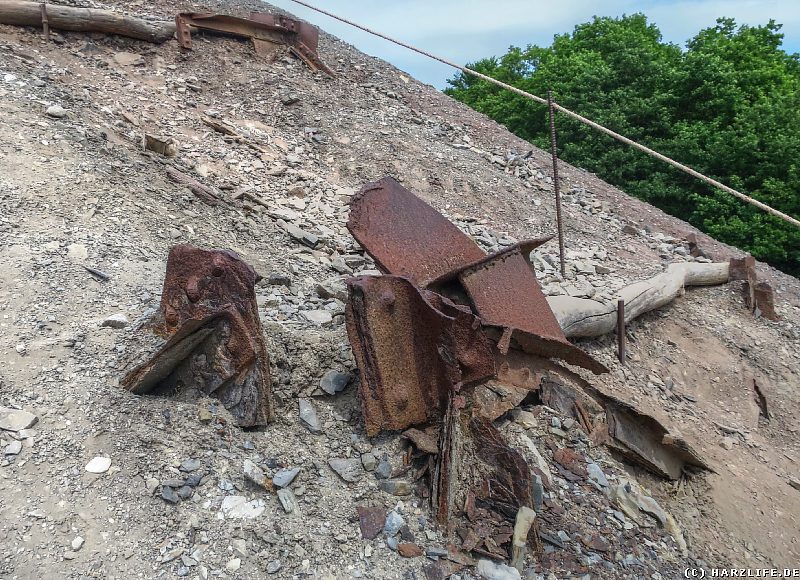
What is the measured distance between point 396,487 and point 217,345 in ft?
3.02

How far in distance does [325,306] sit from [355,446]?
1204mm

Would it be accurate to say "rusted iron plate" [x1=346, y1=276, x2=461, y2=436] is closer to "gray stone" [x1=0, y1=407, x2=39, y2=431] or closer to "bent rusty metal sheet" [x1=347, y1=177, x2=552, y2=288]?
"bent rusty metal sheet" [x1=347, y1=177, x2=552, y2=288]

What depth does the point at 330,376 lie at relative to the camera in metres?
2.64

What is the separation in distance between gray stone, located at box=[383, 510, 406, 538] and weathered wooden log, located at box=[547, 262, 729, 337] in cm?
244

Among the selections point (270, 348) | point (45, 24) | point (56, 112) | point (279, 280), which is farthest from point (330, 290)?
point (45, 24)

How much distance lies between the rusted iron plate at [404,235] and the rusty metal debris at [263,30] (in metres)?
5.40

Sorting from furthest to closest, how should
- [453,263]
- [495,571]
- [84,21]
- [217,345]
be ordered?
[84,21] < [453,263] < [217,345] < [495,571]

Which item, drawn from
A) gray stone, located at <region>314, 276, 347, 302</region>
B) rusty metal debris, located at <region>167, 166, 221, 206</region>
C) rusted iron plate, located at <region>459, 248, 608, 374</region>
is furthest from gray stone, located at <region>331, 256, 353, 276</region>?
rusted iron plate, located at <region>459, 248, 608, 374</region>

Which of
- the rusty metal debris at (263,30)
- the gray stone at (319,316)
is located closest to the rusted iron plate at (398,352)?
the gray stone at (319,316)

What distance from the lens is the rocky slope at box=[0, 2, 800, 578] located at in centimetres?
194

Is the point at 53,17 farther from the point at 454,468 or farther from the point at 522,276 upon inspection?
the point at 454,468

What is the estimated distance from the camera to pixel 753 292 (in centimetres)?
596

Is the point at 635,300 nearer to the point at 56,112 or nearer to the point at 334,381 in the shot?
the point at 334,381

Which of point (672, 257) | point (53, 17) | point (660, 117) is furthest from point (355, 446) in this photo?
point (660, 117)
